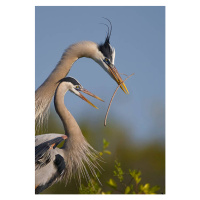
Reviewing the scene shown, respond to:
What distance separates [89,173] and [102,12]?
131 cm

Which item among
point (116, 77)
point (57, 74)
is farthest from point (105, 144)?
point (57, 74)

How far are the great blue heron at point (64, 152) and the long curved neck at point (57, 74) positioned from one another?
0.06 metres

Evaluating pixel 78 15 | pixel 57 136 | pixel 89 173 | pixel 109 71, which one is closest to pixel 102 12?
pixel 78 15

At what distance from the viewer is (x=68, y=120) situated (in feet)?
10.5

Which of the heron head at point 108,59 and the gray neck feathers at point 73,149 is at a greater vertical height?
the heron head at point 108,59

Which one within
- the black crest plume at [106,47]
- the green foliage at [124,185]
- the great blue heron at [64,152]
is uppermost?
the black crest plume at [106,47]

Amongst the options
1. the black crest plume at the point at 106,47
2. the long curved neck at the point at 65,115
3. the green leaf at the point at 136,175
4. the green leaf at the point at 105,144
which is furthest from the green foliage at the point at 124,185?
the black crest plume at the point at 106,47

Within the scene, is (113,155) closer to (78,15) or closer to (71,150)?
(71,150)

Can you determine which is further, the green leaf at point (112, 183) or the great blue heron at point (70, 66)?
the great blue heron at point (70, 66)

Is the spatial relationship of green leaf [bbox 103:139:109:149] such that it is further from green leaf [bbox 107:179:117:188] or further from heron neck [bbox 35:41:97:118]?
heron neck [bbox 35:41:97:118]

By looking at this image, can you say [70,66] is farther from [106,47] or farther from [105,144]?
[105,144]

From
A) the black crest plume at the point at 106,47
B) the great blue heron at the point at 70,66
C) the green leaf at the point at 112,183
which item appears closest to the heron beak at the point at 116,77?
the great blue heron at the point at 70,66

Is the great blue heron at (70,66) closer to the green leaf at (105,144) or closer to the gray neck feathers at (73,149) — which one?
the gray neck feathers at (73,149)

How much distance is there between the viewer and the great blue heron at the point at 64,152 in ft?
10.3
